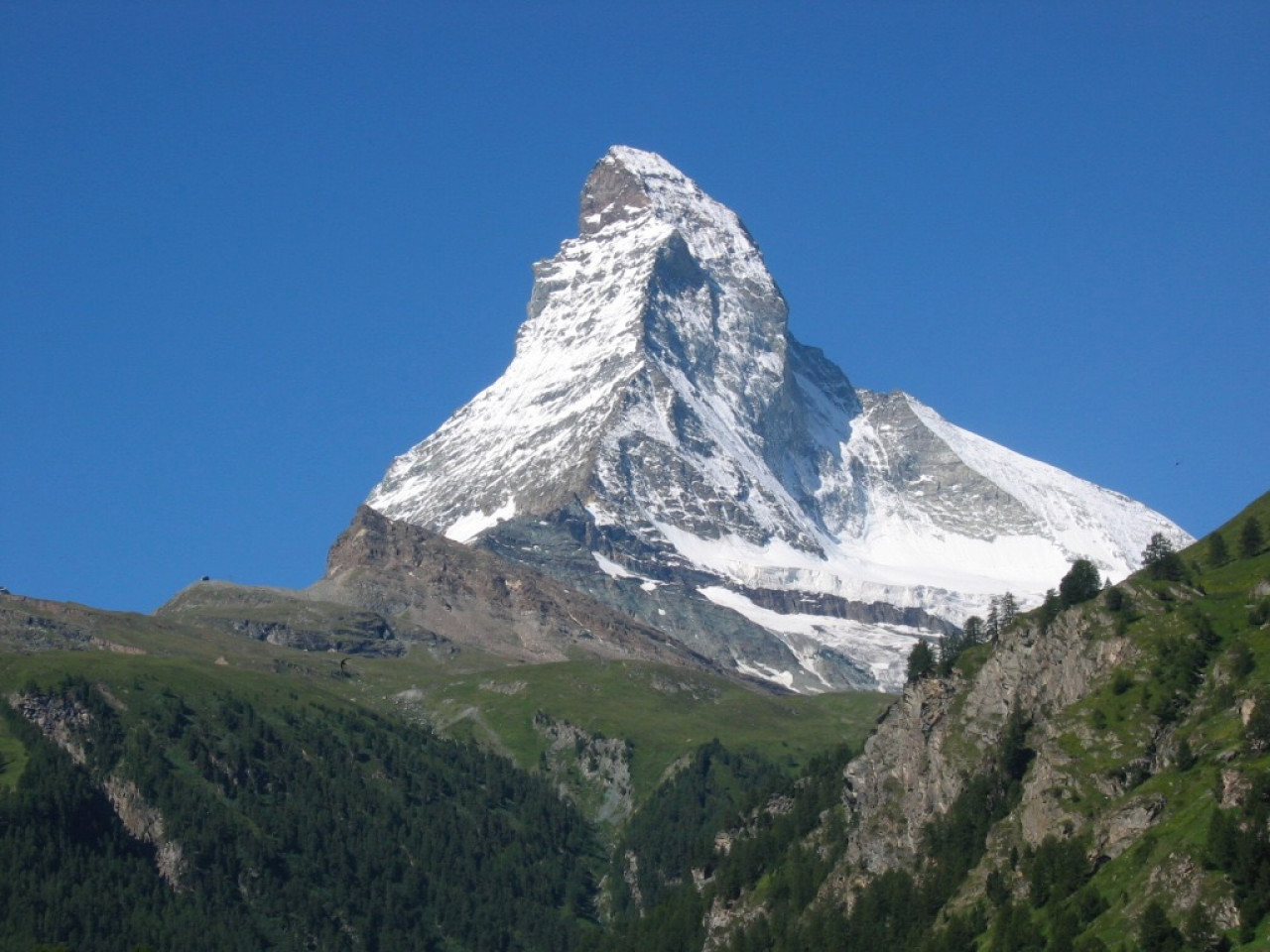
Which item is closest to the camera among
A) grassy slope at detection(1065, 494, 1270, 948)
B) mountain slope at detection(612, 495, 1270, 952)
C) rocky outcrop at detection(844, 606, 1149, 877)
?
mountain slope at detection(612, 495, 1270, 952)

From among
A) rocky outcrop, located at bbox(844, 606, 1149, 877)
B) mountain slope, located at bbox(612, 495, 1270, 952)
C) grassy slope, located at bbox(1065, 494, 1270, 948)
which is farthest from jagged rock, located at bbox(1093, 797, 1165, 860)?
rocky outcrop, located at bbox(844, 606, 1149, 877)

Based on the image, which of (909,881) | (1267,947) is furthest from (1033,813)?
(1267,947)

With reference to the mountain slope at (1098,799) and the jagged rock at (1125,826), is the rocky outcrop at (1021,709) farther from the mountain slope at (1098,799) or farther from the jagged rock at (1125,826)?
the jagged rock at (1125,826)

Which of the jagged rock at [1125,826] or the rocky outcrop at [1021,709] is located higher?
the rocky outcrop at [1021,709]

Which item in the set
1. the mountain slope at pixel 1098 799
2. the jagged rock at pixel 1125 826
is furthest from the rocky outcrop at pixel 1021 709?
the jagged rock at pixel 1125 826

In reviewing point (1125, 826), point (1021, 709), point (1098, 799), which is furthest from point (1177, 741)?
point (1021, 709)

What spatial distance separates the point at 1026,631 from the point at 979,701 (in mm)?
7834

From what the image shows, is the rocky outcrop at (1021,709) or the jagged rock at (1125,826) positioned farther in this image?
the rocky outcrop at (1021,709)

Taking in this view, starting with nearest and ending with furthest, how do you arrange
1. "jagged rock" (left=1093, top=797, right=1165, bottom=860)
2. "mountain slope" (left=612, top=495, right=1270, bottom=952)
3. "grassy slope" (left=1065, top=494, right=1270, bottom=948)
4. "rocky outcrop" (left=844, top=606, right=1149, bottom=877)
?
"mountain slope" (left=612, top=495, right=1270, bottom=952), "grassy slope" (left=1065, top=494, right=1270, bottom=948), "jagged rock" (left=1093, top=797, right=1165, bottom=860), "rocky outcrop" (left=844, top=606, right=1149, bottom=877)

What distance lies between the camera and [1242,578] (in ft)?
648

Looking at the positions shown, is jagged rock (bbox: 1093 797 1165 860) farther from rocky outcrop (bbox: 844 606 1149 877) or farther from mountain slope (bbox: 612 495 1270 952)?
rocky outcrop (bbox: 844 606 1149 877)

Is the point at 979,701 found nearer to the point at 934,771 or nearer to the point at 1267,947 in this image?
the point at 934,771

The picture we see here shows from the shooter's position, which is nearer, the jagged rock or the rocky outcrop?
the jagged rock

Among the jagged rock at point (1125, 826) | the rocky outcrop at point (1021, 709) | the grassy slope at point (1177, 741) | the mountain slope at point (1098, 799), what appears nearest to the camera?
the mountain slope at point (1098, 799)
